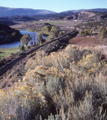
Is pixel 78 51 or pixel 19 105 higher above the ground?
pixel 78 51

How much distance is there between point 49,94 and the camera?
334 centimetres

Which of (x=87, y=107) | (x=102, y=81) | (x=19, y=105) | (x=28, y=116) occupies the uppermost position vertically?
(x=102, y=81)

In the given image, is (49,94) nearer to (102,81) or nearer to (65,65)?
(102,81)

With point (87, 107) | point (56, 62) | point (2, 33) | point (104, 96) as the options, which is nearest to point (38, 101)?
point (87, 107)

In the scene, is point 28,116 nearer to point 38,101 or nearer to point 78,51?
point 38,101

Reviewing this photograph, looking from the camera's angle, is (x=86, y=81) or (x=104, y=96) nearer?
(x=104, y=96)

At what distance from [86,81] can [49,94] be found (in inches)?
43.6

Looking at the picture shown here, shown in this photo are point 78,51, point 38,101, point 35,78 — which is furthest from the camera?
point 78,51

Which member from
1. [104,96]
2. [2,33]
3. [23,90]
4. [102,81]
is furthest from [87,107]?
[2,33]

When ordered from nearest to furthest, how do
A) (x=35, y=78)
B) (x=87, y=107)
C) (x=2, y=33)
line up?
(x=87, y=107) → (x=35, y=78) → (x=2, y=33)

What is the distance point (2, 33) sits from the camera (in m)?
67.9

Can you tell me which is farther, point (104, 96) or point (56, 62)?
A: point (56, 62)

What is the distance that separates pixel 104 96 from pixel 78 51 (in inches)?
195

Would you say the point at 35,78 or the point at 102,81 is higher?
the point at 102,81
